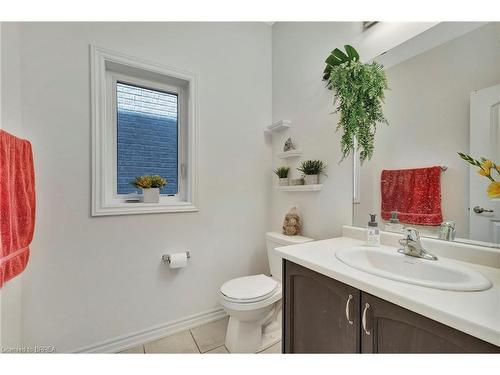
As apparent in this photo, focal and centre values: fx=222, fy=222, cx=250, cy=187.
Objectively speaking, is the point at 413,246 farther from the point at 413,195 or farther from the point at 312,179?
the point at 312,179

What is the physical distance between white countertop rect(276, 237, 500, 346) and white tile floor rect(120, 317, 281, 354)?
3.20 feet

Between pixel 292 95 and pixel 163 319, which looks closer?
pixel 163 319

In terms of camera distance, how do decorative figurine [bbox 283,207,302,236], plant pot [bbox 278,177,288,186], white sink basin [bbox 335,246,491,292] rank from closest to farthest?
white sink basin [bbox 335,246,491,292] < decorative figurine [bbox 283,207,302,236] < plant pot [bbox 278,177,288,186]

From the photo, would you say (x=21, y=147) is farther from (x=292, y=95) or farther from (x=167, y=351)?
(x=292, y=95)

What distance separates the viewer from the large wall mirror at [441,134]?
0.90 m

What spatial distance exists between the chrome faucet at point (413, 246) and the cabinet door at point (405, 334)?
39 centimetres

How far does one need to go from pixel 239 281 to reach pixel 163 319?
2.06 ft

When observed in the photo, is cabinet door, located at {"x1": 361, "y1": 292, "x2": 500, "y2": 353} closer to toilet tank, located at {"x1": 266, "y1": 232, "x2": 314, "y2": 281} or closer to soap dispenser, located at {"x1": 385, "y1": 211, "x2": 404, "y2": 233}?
soap dispenser, located at {"x1": 385, "y1": 211, "x2": 404, "y2": 233}

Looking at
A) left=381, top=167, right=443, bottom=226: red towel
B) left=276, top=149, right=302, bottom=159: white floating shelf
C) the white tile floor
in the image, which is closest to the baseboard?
the white tile floor

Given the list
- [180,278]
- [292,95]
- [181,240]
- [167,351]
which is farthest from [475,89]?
[167,351]

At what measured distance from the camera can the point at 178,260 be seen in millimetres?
1561

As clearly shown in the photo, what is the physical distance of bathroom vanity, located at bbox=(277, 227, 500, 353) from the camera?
563mm

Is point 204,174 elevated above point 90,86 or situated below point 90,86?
below
